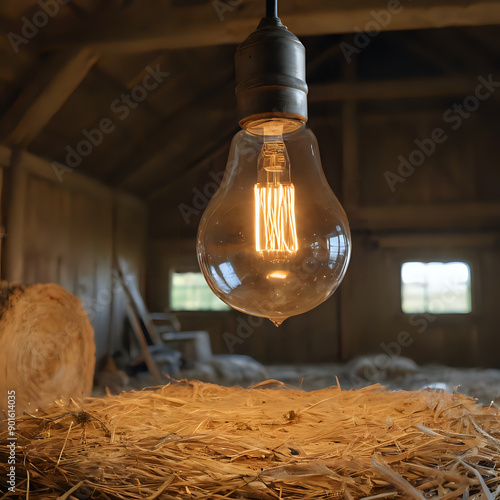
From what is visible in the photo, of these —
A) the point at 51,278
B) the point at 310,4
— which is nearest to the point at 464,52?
the point at 310,4

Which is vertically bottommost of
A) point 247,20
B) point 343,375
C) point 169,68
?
point 343,375

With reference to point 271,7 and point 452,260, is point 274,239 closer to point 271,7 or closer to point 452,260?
point 271,7

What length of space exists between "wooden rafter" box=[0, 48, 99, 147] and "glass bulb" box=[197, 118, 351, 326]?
2.71 meters

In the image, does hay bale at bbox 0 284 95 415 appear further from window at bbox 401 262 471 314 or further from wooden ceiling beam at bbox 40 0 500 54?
window at bbox 401 262 471 314

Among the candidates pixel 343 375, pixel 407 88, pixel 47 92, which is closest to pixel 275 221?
pixel 47 92

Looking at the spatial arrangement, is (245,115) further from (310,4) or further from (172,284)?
(172,284)

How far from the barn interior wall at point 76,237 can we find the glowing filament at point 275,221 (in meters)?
3.22

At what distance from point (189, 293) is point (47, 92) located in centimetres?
392

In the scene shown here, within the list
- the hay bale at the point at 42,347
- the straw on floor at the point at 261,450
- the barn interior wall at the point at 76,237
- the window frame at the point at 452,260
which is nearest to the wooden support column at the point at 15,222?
the barn interior wall at the point at 76,237

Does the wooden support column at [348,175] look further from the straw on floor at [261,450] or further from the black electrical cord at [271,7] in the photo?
the black electrical cord at [271,7]

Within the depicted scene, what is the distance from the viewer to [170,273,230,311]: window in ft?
23.2

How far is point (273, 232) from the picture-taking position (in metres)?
1.18

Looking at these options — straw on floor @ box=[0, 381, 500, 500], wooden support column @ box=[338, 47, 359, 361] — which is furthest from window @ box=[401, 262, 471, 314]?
straw on floor @ box=[0, 381, 500, 500]

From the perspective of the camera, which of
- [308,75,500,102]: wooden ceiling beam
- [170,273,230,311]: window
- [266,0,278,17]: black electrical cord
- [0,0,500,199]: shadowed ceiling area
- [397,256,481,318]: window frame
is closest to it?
[266,0,278,17]: black electrical cord
